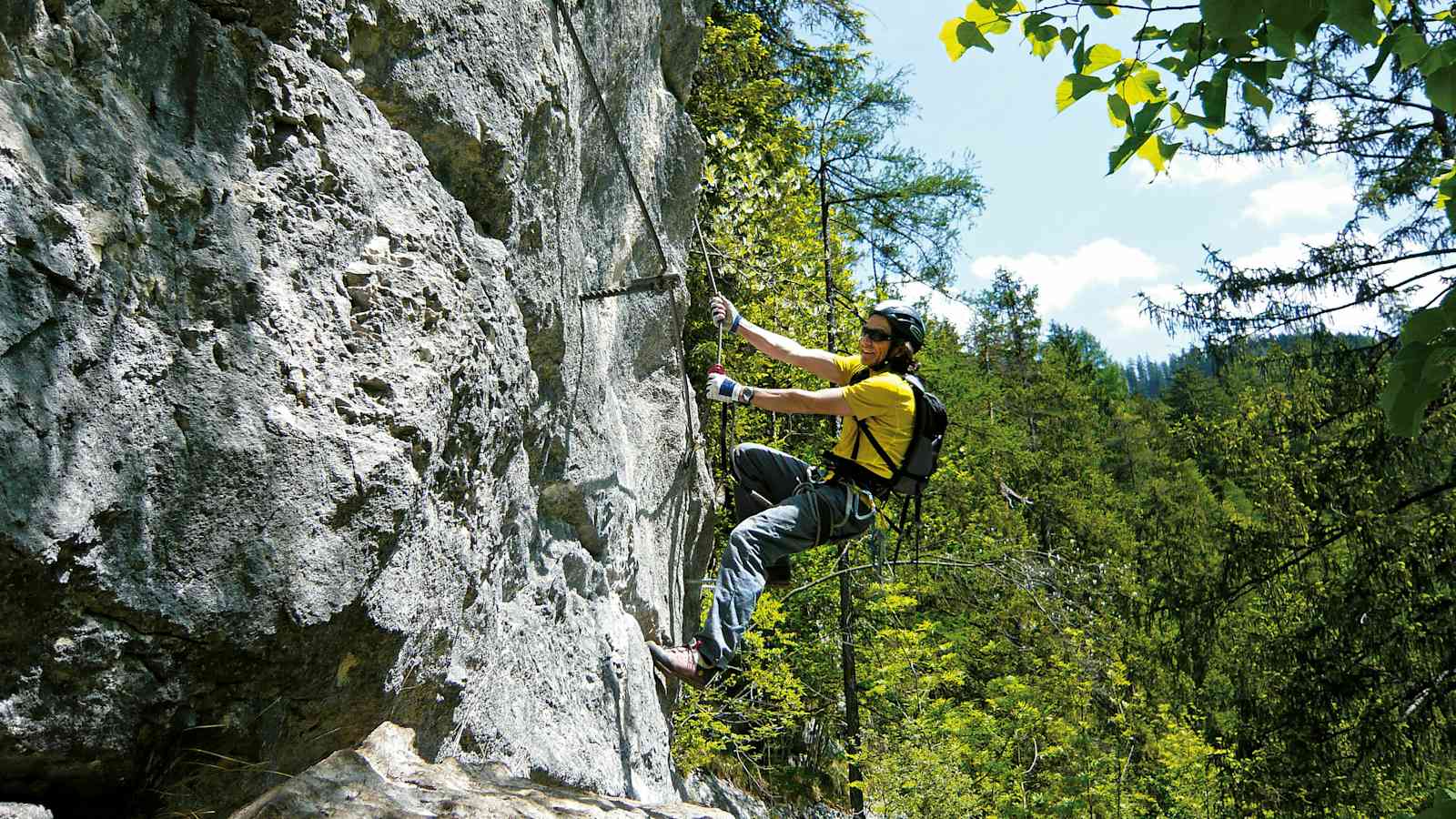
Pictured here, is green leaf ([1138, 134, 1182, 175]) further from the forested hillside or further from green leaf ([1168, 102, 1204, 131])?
the forested hillside

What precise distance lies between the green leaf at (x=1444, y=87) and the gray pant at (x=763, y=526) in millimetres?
3327

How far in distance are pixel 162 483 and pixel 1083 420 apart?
32.6 metres

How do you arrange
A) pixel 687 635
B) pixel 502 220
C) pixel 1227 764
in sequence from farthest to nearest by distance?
pixel 1227 764, pixel 687 635, pixel 502 220

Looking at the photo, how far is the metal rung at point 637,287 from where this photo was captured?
514 cm

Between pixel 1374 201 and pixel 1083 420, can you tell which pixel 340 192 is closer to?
pixel 1374 201

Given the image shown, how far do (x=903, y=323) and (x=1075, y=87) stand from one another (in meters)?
2.39

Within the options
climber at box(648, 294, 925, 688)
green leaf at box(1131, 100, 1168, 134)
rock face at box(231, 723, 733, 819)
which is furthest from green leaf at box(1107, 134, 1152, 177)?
rock face at box(231, 723, 733, 819)

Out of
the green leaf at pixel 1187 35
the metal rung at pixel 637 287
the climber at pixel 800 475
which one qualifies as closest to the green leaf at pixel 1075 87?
the green leaf at pixel 1187 35

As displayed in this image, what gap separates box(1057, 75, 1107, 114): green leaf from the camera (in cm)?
317

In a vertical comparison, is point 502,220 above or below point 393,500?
above

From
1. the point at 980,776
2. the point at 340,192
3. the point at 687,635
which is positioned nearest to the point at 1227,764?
the point at 980,776

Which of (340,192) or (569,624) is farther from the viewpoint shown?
(569,624)

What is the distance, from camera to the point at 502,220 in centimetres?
375

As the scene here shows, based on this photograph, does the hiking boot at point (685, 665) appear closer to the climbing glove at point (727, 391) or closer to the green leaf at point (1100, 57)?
the climbing glove at point (727, 391)
